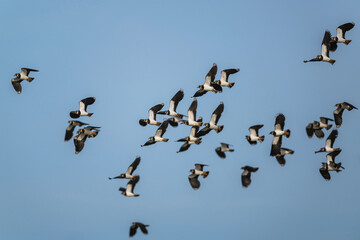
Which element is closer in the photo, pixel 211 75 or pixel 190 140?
pixel 190 140

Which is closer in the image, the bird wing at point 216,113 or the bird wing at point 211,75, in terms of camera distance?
the bird wing at point 216,113

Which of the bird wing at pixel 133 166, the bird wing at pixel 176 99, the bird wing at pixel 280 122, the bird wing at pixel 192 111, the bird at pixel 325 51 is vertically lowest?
the bird wing at pixel 133 166

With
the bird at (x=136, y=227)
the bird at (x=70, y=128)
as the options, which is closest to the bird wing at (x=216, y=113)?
the bird at (x=70, y=128)

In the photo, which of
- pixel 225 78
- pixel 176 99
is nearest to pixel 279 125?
pixel 225 78

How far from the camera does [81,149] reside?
61.0 meters

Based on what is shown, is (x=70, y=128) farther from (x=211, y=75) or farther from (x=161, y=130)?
(x=211, y=75)

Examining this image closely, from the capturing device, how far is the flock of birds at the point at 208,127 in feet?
194

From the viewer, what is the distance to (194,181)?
59.9 metres

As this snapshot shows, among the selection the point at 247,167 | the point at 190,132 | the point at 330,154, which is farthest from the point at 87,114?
the point at 330,154

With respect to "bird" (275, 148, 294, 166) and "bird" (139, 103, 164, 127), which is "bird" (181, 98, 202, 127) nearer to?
"bird" (139, 103, 164, 127)

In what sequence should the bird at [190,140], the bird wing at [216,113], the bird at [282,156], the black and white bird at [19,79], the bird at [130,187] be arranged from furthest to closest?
the black and white bird at [19,79]
the bird at [190,140]
the bird wing at [216,113]
the bird at [130,187]
the bird at [282,156]

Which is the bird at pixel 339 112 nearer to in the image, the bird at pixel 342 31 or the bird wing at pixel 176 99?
the bird at pixel 342 31

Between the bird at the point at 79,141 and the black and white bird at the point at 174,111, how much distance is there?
7.02 metres

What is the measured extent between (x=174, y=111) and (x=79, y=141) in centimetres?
814
